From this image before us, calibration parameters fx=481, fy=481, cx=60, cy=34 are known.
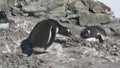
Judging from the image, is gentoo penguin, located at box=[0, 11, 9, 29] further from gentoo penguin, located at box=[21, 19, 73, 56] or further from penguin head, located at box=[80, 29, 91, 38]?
penguin head, located at box=[80, 29, 91, 38]

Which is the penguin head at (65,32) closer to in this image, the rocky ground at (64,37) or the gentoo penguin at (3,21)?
the rocky ground at (64,37)

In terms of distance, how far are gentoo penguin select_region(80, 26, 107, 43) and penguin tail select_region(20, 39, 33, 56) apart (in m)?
1.07

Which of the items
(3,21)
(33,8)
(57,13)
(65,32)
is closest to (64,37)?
(65,32)

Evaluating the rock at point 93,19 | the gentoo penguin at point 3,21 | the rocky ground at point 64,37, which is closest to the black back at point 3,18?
the gentoo penguin at point 3,21

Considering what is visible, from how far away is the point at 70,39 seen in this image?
8.29m

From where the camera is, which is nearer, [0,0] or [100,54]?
[100,54]

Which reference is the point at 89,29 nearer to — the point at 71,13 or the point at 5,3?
the point at 71,13

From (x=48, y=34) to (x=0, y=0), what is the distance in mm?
2392

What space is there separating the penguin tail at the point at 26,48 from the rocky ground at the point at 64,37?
8 cm

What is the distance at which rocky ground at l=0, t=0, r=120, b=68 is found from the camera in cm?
741

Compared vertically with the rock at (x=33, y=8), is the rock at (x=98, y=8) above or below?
below

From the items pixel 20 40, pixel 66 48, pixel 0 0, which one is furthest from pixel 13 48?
pixel 0 0

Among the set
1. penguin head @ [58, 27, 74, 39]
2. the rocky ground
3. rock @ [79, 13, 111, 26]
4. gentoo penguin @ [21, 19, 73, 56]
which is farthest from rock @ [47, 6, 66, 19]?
gentoo penguin @ [21, 19, 73, 56]

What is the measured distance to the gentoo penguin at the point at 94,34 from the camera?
27.6 feet
